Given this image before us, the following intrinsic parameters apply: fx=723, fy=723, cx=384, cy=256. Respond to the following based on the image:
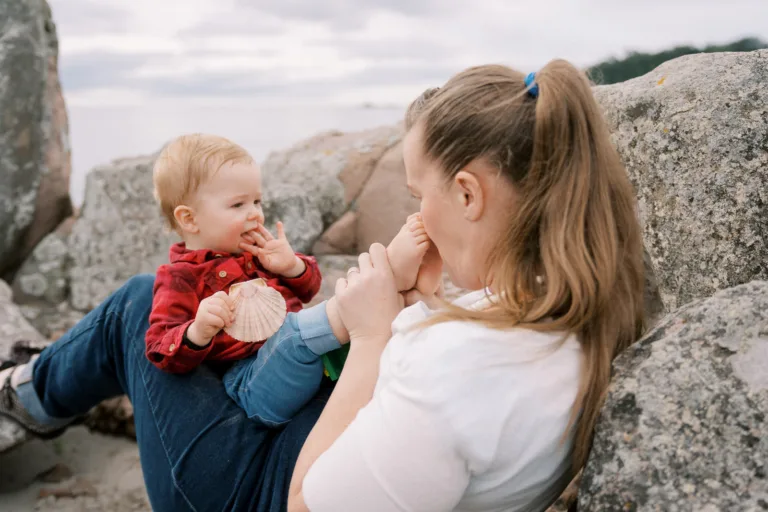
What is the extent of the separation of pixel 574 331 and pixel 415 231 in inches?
18.6

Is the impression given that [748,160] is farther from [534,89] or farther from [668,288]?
[534,89]

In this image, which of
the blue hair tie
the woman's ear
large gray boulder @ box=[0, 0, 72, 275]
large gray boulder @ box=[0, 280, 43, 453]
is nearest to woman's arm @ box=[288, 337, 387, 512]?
the woman's ear

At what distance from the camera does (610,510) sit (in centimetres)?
118

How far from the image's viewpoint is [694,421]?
3.84ft

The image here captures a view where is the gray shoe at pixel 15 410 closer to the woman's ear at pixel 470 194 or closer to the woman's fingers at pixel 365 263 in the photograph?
the woman's fingers at pixel 365 263

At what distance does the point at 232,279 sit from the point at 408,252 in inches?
31.2

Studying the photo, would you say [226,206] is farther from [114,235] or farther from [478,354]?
[114,235]

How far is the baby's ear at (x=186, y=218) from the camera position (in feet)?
7.38

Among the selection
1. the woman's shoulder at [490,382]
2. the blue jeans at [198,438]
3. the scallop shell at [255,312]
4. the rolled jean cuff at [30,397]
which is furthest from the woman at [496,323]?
the rolled jean cuff at [30,397]

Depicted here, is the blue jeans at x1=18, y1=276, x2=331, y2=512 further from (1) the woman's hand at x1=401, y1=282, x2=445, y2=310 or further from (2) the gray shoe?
(2) the gray shoe

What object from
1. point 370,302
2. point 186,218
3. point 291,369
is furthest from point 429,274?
point 186,218

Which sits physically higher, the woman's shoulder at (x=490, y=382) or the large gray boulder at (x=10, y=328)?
the woman's shoulder at (x=490, y=382)

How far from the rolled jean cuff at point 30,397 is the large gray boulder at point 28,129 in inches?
85.7

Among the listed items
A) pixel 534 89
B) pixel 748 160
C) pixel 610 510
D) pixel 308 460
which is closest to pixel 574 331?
pixel 610 510
